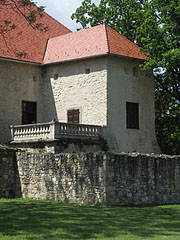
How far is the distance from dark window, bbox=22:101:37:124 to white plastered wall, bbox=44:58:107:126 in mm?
751

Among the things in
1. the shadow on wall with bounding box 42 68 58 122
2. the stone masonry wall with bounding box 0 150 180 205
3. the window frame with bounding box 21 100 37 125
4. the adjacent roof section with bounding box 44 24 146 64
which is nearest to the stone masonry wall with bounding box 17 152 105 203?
the stone masonry wall with bounding box 0 150 180 205

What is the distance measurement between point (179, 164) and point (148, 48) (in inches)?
481

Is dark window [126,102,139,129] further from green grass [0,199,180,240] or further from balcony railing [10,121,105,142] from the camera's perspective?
green grass [0,199,180,240]

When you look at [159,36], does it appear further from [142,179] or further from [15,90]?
[142,179]

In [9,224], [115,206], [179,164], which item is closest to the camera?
[9,224]

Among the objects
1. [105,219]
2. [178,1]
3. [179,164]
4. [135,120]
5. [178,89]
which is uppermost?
[178,1]

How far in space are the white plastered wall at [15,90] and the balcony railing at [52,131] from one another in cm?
186

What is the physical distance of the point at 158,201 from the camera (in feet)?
65.4

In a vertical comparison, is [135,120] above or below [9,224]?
above

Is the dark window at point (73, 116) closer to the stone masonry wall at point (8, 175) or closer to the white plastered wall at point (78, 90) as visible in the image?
the white plastered wall at point (78, 90)

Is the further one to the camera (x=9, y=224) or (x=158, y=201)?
(x=158, y=201)

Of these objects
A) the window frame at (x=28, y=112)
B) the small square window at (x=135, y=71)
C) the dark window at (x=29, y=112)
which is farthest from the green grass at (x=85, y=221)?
the small square window at (x=135, y=71)

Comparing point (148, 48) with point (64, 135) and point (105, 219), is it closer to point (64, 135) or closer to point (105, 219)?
point (64, 135)

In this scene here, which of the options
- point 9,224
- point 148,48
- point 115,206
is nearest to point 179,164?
point 115,206
